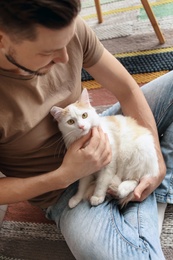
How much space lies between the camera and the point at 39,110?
844 millimetres

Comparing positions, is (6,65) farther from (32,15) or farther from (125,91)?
(125,91)

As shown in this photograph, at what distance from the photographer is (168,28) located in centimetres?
191

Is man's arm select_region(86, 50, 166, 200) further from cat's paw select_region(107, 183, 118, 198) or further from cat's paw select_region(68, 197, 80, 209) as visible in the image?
cat's paw select_region(68, 197, 80, 209)

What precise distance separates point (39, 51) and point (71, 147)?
345mm

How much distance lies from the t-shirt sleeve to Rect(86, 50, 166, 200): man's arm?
2 centimetres

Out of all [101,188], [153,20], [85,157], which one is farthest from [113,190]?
[153,20]

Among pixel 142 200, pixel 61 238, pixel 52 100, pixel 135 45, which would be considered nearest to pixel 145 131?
pixel 142 200

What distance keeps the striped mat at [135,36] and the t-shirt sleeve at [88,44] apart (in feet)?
2.30

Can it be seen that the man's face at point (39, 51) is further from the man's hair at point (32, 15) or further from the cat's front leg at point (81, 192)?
the cat's front leg at point (81, 192)

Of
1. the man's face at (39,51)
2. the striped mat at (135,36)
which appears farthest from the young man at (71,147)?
the striped mat at (135,36)

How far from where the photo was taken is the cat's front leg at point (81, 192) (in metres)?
0.96

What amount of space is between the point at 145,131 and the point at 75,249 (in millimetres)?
425

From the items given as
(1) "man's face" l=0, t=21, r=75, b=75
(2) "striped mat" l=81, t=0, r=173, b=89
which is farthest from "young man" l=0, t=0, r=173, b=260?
(2) "striped mat" l=81, t=0, r=173, b=89

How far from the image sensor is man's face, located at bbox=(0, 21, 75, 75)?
1.99ft
